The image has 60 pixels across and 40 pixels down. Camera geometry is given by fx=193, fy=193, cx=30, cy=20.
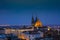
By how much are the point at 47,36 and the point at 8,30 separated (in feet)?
2.81

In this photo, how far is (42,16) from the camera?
414cm

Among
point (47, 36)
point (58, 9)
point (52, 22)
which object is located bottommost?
point (47, 36)

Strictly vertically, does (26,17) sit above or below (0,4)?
below

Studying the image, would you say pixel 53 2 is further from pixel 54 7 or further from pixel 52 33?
pixel 52 33

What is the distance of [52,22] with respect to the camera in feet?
13.4

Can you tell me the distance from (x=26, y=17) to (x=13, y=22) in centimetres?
30

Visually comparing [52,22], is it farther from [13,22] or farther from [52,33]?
[13,22]

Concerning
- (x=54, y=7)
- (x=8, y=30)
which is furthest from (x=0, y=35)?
(x=54, y=7)

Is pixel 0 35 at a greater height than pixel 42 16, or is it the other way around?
pixel 42 16

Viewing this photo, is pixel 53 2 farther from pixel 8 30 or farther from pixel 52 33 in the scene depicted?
pixel 8 30

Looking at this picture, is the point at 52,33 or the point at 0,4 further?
the point at 52,33

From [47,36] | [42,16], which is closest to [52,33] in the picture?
[47,36]

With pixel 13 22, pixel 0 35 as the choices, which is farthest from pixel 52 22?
pixel 0 35

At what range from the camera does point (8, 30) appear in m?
4.14
